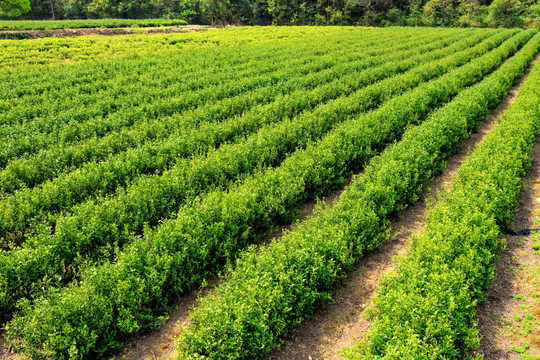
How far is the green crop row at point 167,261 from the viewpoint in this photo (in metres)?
5.04

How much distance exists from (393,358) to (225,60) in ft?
81.9

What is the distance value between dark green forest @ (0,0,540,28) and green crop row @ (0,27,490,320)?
70495mm

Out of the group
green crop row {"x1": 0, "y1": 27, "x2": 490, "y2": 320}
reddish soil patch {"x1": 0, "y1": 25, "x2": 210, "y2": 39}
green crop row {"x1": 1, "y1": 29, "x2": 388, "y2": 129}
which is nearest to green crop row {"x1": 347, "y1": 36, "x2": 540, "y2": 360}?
green crop row {"x1": 0, "y1": 27, "x2": 490, "y2": 320}

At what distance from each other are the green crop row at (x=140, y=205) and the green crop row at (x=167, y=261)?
0.52 meters

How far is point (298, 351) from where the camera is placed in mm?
5469

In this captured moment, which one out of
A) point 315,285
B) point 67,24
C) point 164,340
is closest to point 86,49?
point 67,24

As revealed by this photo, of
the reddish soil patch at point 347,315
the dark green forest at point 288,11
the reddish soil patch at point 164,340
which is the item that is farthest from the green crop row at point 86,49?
the dark green forest at point 288,11

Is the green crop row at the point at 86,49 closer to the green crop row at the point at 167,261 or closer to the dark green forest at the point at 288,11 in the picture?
the green crop row at the point at 167,261

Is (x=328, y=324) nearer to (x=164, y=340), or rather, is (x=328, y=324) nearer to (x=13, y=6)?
(x=164, y=340)

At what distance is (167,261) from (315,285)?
2.61 meters

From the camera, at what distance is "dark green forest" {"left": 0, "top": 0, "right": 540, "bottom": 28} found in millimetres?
71312

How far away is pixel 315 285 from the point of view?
5984mm

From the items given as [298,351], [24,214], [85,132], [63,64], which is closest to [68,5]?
[63,64]

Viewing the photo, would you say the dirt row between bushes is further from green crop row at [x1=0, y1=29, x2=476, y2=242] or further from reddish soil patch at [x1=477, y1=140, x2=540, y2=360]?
green crop row at [x1=0, y1=29, x2=476, y2=242]
